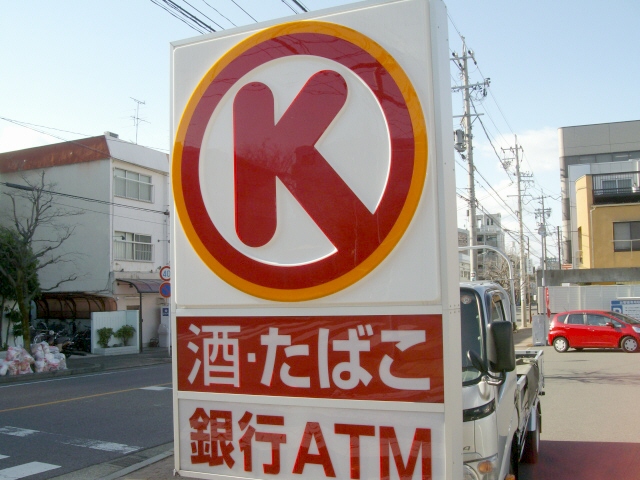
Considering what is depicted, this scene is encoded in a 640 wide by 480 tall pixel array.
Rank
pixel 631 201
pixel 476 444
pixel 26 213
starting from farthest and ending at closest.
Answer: pixel 631 201, pixel 26 213, pixel 476 444

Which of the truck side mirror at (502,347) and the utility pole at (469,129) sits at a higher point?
A: the utility pole at (469,129)

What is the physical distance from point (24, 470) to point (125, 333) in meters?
20.6

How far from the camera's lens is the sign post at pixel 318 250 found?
77.4 inches

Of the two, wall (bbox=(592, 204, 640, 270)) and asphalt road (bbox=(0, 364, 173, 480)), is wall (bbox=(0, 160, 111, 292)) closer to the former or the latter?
asphalt road (bbox=(0, 364, 173, 480))

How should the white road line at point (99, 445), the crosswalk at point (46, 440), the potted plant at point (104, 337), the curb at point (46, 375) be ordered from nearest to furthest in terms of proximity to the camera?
the crosswalk at point (46, 440) < the white road line at point (99, 445) < the curb at point (46, 375) < the potted plant at point (104, 337)

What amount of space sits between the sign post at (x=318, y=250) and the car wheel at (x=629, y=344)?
23051 millimetres

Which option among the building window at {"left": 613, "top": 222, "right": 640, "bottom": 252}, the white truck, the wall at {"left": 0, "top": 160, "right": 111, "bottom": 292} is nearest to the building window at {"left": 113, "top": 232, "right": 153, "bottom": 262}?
the wall at {"left": 0, "top": 160, "right": 111, "bottom": 292}

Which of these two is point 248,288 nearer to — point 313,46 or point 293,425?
point 293,425

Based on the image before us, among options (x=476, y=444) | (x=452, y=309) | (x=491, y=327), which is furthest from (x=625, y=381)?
(x=452, y=309)

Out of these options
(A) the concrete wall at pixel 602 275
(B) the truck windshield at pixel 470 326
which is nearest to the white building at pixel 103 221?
(A) the concrete wall at pixel 602 275

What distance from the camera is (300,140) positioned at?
217 centimetres

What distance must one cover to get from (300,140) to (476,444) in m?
2.49

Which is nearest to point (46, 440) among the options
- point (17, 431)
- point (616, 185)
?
point (17, 431)

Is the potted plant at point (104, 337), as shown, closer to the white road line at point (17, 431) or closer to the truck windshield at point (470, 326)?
the white road line at point (17, 431)
